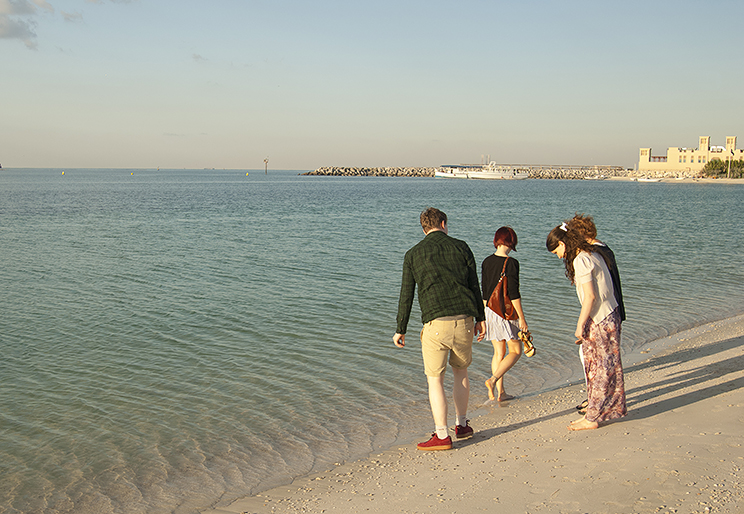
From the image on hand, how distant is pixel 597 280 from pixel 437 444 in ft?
6.64

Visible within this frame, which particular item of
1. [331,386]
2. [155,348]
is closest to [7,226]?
[155,348]

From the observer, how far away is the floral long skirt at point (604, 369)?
505 cm

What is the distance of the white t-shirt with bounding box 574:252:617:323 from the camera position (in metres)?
4.92

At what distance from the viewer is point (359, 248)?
23.0 metres

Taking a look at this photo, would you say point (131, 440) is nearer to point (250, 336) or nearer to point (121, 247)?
point (250, 336)

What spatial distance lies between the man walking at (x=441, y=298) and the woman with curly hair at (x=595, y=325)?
0.83 metres

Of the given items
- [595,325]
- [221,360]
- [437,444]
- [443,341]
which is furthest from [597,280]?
[221,360]

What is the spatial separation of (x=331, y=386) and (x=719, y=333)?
669cm

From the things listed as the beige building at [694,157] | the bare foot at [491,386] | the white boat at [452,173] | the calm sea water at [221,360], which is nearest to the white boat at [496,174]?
the white boat at [452,173]

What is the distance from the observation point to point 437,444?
5.11 m

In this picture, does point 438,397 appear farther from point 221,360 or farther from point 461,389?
point 221,360

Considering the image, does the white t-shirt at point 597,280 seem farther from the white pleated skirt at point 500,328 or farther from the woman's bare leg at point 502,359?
the woman's bare leg at point 502,359

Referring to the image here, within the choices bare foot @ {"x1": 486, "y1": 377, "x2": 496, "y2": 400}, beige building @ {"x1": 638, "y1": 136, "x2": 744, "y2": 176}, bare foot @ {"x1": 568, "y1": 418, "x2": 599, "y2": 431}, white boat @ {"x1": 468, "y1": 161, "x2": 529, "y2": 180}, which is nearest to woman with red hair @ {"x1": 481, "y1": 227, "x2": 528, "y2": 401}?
bare foot @ {"x1": 486, "y1": 377, "x2": 496, "y2": 400}

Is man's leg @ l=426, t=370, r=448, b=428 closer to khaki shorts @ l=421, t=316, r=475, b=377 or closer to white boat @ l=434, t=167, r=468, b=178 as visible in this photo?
khaki shorts @ l=421, t=316, r=475, b=377
